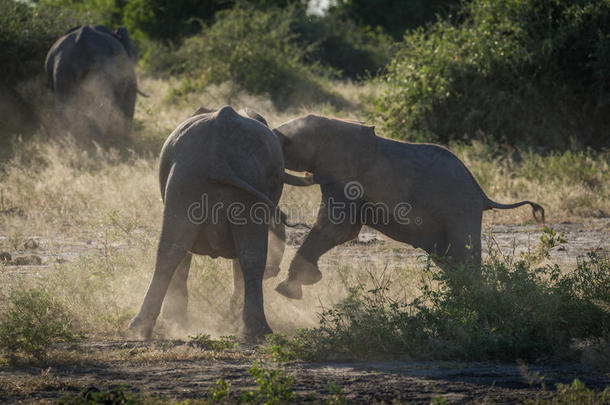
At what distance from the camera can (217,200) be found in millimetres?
5523

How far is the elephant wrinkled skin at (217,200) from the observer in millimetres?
5465

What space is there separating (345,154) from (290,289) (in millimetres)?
1369

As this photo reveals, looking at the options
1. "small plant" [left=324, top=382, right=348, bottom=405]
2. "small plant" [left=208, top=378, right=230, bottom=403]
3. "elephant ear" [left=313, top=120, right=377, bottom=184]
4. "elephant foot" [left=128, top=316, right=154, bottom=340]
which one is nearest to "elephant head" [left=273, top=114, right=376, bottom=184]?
"elephant ear" [left=313, top=120, right=377, bottom=184]

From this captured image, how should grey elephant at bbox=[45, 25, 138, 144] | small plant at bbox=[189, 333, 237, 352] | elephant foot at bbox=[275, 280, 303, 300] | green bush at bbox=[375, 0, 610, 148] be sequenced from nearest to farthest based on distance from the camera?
small plant at bbox=[189, 333, 237, 352]
elephant foot at bbox=[275, 280, 303, 300]
grey elephant at bbox=[45, 25, 138, 144]
green bush at bbox=[375, 0, 610, 148]

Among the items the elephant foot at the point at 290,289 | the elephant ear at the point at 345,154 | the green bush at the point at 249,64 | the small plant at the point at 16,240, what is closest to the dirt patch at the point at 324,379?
the elephant foot at the point at 290,289

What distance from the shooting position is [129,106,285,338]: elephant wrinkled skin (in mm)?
5465

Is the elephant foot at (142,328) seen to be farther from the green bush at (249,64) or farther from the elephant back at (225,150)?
the green bush at (249,64)

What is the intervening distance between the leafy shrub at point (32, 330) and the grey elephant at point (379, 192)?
1.93 metres

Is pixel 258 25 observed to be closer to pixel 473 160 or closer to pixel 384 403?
pixel 473 160

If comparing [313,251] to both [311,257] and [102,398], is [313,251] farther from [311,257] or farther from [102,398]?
[102,398]

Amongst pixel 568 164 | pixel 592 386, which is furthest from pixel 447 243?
pixel 568 164

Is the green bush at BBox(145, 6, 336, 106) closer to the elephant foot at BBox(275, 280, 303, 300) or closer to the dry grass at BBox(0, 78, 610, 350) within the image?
the dry grass at BBox(0, 78, 610, 350)

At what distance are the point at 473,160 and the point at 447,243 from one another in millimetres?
6940

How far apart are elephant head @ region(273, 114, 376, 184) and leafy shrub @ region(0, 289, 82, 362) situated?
253 cm
